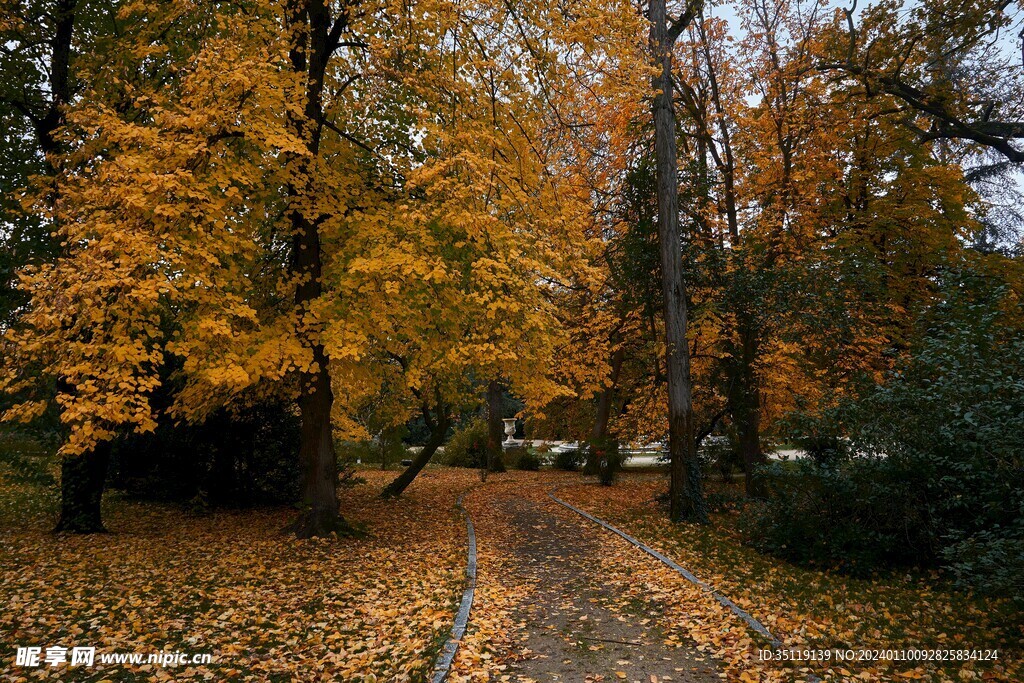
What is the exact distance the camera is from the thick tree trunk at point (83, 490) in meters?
9.95

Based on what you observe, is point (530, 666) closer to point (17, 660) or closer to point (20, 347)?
point (17, 660)

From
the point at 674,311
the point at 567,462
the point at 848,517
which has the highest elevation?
the point at 674,311

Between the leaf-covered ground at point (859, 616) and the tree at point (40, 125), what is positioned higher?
the tree at point (40, 125)

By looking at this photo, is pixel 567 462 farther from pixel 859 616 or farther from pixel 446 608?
pixel 859 616

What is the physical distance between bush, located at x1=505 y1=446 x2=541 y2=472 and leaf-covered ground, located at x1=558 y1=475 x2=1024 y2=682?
56.0 ft

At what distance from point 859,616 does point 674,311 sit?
23.2 ft

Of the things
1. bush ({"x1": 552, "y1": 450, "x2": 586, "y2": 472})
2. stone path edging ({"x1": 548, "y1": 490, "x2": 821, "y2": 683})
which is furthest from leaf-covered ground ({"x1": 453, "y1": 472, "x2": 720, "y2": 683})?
bush ({"x1": 552, "y1": 450, "x2": 586, "y2": 472})

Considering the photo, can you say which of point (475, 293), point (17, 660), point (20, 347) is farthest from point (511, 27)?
point (17, 660)

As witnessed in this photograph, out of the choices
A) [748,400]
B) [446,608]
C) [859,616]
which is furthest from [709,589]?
[748,400]

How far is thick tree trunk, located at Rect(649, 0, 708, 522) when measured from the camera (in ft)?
40.5

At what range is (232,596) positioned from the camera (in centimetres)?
702

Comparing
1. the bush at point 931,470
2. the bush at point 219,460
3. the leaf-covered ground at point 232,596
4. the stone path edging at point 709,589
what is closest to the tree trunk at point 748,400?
the stone path edging at point 709,589

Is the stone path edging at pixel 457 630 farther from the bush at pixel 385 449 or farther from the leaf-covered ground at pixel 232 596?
the bush at pixel 385 449

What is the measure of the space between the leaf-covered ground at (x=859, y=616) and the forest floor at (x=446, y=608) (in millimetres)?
29
